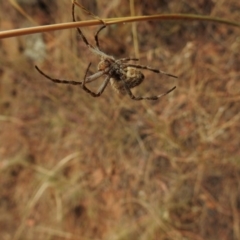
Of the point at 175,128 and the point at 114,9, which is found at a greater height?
the point at 114,9

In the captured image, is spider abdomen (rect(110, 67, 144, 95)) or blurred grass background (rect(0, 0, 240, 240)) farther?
blurred grass background (rect(0, 0, 240, 240))

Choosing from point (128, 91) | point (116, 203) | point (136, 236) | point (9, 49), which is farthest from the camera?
point (9, 49)

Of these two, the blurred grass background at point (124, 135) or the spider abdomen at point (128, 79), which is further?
the blurred grass background at point (124, 135)

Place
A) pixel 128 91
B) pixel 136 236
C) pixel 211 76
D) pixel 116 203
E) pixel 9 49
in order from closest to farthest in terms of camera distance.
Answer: pixel 128 91 → pixel 211 76 → pixel 136 236 → pixel 116 203 → pixel 9 49

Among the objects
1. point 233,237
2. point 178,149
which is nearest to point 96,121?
point 178,149

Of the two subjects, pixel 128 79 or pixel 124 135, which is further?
pixel 124 135

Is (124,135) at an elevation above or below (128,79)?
above

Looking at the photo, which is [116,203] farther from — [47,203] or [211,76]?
[211,76]

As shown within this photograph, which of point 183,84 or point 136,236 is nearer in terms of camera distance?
point 183,84
